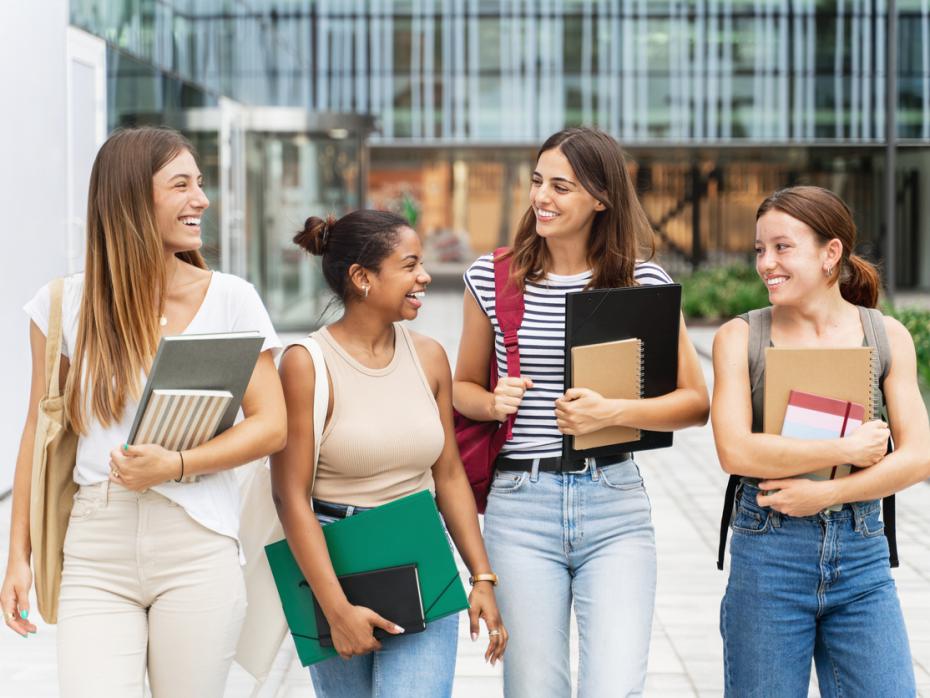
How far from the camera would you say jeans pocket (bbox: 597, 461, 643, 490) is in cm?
315

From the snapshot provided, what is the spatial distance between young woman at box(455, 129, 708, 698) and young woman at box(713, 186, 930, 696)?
23 cm

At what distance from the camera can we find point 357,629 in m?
2.84

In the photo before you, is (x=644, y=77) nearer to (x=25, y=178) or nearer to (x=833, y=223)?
(x=25, y=178)

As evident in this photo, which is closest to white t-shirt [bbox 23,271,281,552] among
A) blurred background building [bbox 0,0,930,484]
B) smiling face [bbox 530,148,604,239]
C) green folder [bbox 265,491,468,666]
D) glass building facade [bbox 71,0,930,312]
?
green folder [bbox 265,491,468,666]

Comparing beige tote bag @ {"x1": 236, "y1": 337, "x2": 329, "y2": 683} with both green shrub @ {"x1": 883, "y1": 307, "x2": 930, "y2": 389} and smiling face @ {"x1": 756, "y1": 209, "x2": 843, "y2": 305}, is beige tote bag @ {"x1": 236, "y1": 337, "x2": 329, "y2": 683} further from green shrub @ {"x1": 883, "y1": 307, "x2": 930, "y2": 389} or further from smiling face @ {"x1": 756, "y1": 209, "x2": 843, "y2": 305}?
green shrub @ {"x1": 883, "y1": 307, "x2": 930, "y2": 389}

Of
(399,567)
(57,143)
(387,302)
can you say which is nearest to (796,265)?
(387,302)

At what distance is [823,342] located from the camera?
9.98 feet

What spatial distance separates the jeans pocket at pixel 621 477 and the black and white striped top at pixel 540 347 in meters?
0.13

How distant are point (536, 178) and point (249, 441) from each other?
103 cm

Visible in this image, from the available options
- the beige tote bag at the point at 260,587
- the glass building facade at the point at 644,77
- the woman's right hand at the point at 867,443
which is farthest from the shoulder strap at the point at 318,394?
the glass building facade at the point at 644,77

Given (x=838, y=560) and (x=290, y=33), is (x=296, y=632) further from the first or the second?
(x=290, y=33)

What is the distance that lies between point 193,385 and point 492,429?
2.96ft

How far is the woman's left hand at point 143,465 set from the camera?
2.57 metres

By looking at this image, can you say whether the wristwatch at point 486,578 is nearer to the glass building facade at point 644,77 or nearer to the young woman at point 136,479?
the young woman at point 136,479
